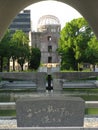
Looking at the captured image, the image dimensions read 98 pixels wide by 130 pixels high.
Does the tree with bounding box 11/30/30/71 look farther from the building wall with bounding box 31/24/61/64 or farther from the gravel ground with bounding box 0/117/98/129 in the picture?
the gravel ground with bounding box 0/117/98/129

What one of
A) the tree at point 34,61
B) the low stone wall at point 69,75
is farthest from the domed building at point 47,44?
the low stone wall at point 69,75

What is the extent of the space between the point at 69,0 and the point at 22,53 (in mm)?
38093

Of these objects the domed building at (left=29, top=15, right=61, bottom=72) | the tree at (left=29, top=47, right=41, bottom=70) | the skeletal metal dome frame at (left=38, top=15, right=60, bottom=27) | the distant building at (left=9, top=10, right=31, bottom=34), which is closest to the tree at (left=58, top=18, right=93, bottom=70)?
the tree at (left=29, top=47, right=41, bottom=70)

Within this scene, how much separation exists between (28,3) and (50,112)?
9751 mm

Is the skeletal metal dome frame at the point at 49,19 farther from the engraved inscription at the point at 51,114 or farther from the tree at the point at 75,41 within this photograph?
the engraved inscription at the point at 51,114

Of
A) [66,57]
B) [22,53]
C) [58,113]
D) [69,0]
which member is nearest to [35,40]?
[22,53]

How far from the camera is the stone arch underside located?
17.0 metres

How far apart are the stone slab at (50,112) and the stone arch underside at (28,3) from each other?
22.2ft

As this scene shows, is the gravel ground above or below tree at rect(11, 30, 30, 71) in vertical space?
below

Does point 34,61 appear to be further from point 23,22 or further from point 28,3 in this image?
point 23,22

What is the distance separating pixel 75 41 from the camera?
48094 mm

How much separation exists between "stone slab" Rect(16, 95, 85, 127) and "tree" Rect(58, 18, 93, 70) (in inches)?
1455

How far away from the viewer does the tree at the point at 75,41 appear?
157 ft

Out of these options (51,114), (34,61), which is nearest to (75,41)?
(34,61)
